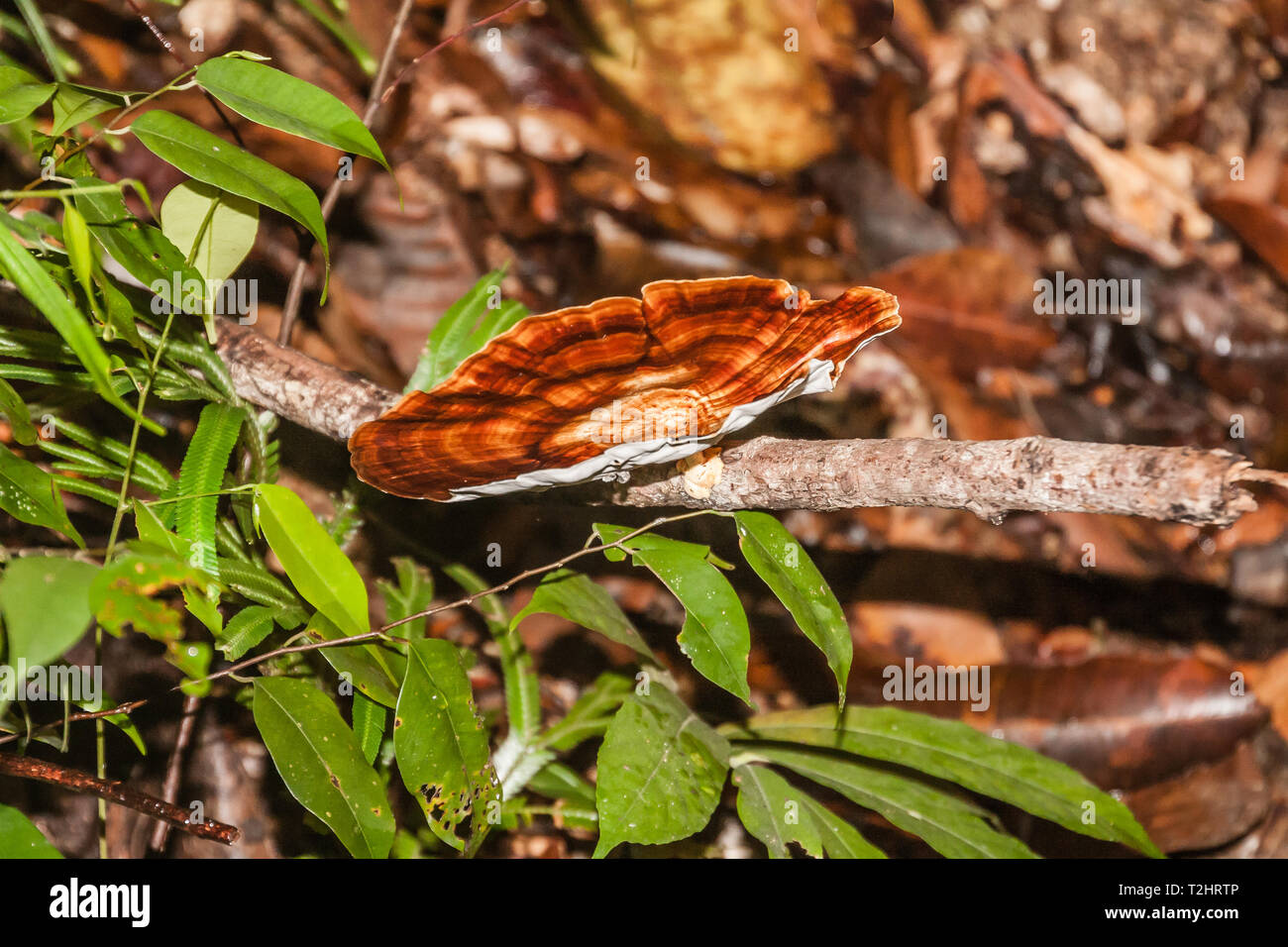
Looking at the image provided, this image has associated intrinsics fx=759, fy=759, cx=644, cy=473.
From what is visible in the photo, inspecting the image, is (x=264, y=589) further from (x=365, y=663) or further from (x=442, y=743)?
(x=442, y=743)

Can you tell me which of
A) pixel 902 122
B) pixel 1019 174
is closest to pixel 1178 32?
pixel 1019 174

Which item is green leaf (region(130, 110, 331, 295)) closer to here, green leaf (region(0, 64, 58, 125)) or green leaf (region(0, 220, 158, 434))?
green leaf (region(0, 64, 58, 125))

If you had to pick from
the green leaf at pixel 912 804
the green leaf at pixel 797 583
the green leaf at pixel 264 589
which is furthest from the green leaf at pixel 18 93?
the green leaf at pixel 912 804

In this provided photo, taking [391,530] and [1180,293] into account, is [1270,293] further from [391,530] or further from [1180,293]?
[391,530]

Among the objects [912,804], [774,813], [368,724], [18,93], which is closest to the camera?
[18,93]

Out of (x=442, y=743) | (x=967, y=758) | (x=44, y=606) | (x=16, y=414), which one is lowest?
(x=967, y=758)

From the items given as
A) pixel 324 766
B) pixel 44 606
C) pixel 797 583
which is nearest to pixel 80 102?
pixel 44 606

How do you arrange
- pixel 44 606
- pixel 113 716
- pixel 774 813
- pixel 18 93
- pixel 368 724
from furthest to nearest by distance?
pixel 774 813 < pixel 368 724 < pixel 113 716 < pixel 18 93 < pixel 44 606
